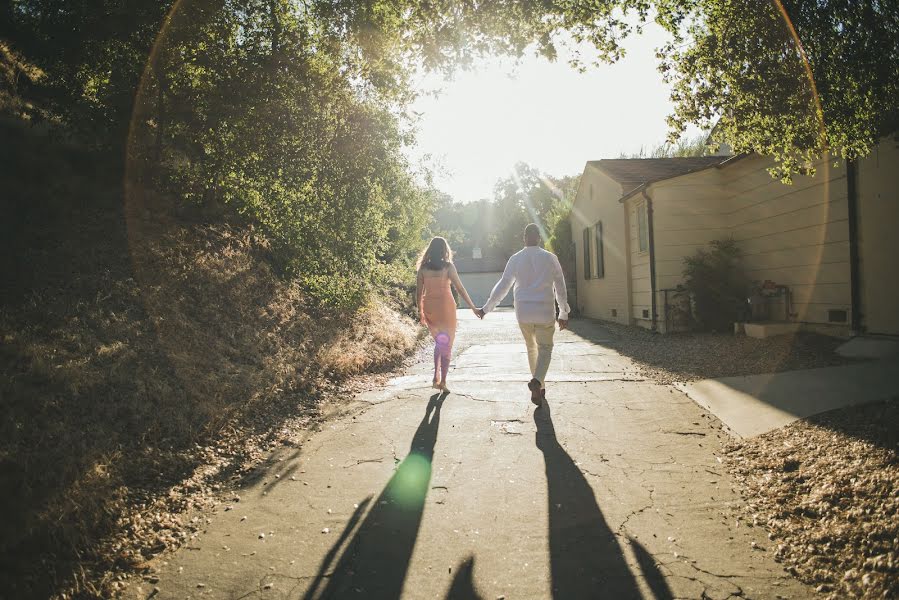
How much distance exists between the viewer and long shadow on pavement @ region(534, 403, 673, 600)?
240cm

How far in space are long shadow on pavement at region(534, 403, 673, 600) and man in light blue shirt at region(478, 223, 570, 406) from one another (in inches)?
77.4

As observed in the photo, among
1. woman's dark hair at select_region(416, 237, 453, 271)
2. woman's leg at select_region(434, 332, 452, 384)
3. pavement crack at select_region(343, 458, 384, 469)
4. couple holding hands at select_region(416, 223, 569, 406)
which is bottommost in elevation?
pavement crack at select_region(343, 458, 384, 469)

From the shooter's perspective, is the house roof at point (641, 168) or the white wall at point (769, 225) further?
the house roof at point (641, 168)

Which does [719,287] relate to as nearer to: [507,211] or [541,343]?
[541,343]

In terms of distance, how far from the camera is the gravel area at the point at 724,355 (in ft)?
22.7

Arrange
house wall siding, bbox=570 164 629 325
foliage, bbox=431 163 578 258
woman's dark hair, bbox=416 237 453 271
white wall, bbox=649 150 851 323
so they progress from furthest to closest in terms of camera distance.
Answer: foliage, bbox=431 163 578 258
house wall siding, bbox=570 164 629 325
white wall, bbox=649 150 851 323
woman's dark hair, bbox=416 237 453 271

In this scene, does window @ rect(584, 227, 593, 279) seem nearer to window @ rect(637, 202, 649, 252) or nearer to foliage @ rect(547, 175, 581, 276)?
foliage @ rect(547, 175, 581, 276)

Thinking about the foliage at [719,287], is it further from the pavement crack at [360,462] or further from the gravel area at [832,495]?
the pavement crack at [360,462]

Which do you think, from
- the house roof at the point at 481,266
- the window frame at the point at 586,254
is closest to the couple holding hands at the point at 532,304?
the window frame at the point at 586,254

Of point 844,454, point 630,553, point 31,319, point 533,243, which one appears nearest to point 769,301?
Answer: point 533,243

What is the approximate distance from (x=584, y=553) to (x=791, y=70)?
12.9 feet

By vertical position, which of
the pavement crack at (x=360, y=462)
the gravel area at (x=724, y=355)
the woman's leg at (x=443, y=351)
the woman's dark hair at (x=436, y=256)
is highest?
the woman's dark hair at (x=436, y=256)

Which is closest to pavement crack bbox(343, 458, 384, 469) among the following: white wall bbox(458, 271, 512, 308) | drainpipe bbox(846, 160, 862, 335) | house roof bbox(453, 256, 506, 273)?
drainpipe bbox(846, 160, 862, 335)

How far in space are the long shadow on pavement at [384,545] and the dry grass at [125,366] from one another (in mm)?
1068
